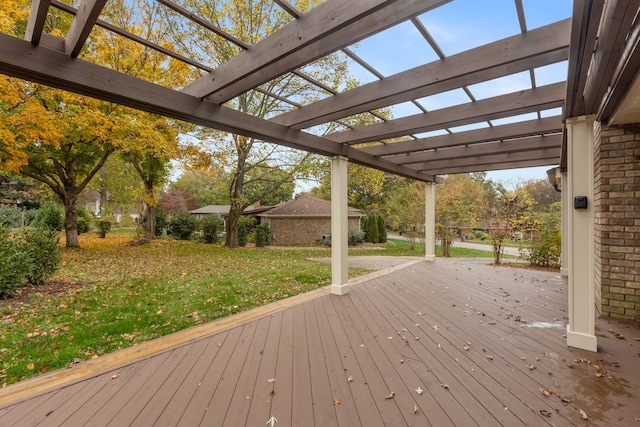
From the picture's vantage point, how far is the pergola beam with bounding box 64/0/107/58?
5.51 feet

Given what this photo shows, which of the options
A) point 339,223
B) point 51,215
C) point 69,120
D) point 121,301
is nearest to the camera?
point 121,301

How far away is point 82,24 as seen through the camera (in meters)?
1.83

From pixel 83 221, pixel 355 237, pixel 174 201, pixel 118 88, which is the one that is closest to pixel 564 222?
pixel 118 88

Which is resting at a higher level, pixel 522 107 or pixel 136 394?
pixel 522 107

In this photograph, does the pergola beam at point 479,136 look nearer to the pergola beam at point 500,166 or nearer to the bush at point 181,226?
the pergola beam at point 500,166

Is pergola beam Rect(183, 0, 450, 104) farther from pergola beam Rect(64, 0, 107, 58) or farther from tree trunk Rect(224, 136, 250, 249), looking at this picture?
tree trunk Rect(224, 136, 250, 249)

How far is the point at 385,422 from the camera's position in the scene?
6.04 ft

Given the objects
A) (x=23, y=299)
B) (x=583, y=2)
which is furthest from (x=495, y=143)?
(x=23, y=299)

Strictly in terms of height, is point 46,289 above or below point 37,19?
below

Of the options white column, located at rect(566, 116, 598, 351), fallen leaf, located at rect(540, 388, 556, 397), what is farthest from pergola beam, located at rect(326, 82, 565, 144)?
fallen leaf, located at rect(540, 388, 556, 397)

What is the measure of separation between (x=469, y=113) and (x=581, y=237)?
174cm

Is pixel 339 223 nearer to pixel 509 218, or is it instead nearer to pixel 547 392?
pixel 547 392

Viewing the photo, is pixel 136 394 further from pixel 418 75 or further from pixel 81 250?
pixel 81 250

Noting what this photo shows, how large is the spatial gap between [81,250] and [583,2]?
12.0 metres
